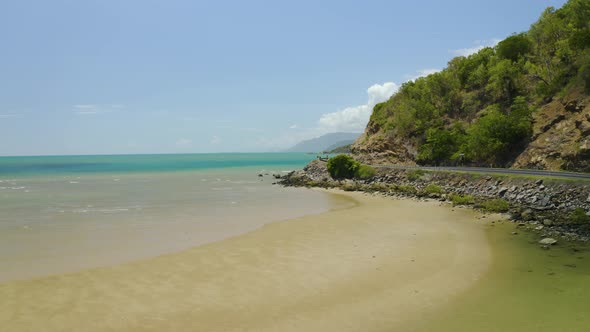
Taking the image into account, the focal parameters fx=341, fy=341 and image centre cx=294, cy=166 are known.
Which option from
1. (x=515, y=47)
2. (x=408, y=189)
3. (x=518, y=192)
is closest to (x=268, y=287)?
(x=518, y=192)

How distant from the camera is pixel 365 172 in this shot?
2539 inches

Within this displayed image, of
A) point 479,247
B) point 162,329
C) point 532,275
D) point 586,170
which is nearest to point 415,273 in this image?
point 532,275

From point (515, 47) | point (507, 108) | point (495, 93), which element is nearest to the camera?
point (507, 108)

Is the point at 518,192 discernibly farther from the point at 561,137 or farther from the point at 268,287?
the point at 268,287

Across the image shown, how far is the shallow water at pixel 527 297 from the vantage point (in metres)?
11.1

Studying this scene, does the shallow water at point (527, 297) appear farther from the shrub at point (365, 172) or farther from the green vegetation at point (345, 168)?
the green vegetation at point (345, 168)

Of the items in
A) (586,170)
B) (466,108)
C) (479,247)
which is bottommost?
(479,247)

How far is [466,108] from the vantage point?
73500mm

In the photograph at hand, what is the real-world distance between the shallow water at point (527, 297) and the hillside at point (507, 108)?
31523 mm

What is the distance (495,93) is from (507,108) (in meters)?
6.15

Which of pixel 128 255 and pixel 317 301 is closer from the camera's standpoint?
pixel 317 301

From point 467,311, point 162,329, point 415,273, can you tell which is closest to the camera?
point 162,329

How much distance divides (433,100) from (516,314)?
78565mm

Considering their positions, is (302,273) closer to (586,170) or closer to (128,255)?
(128,255)
